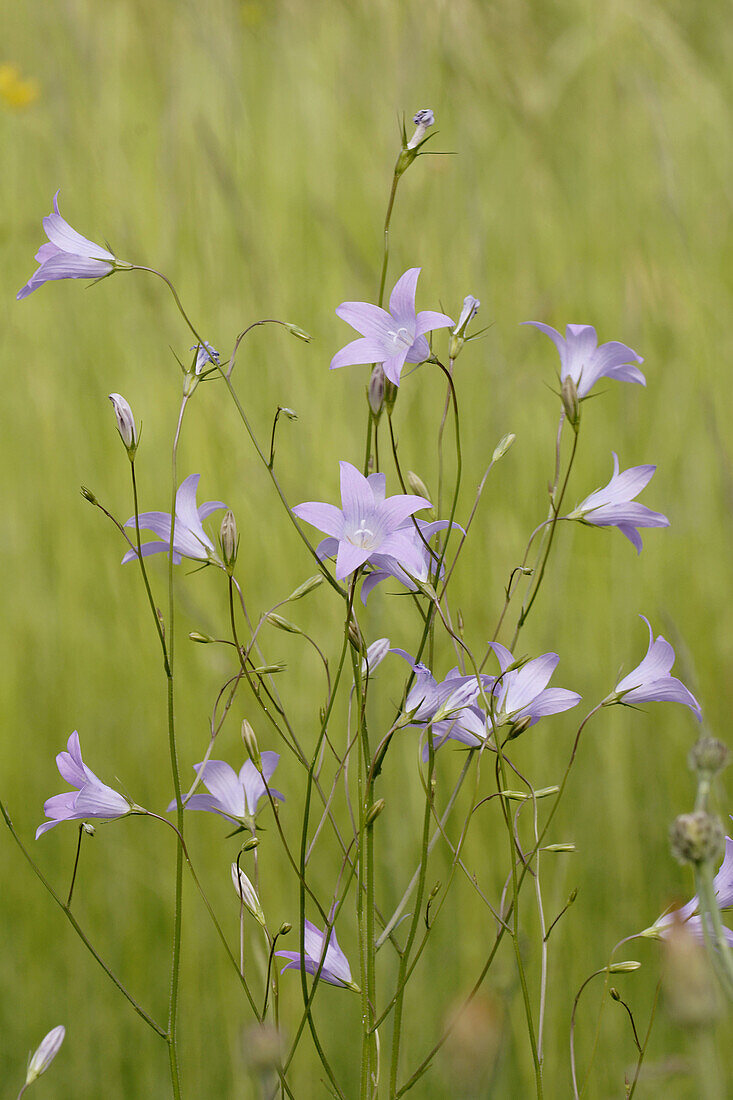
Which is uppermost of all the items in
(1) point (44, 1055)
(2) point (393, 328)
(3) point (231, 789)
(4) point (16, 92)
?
(4) point (16, 92)

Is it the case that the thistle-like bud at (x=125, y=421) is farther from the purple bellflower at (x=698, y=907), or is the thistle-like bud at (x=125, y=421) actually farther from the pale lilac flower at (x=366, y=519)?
the purple bellflower at (x=698, y=907)

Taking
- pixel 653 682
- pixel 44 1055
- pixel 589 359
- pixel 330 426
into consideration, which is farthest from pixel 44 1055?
pixel 330 426

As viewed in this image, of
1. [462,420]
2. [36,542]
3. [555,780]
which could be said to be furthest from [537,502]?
[36,542]

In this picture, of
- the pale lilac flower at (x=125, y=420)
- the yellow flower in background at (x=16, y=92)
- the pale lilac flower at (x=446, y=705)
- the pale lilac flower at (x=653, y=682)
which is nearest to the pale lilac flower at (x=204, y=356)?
Answer: the pale lilac flower at (x=125, y=420)

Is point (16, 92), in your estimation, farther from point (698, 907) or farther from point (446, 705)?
point (698, 907)

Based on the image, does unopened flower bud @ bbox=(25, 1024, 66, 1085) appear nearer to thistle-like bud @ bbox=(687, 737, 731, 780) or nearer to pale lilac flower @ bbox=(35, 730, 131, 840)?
pale lilac flower @ bbox=(35, 730, 131, 840)

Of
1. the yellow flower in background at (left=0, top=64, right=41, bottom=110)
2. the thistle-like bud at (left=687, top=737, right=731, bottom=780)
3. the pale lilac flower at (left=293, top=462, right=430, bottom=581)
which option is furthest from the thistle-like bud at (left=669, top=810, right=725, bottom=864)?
the yellow flower in background at (left=0, top=64, right=41, bottom=110)
